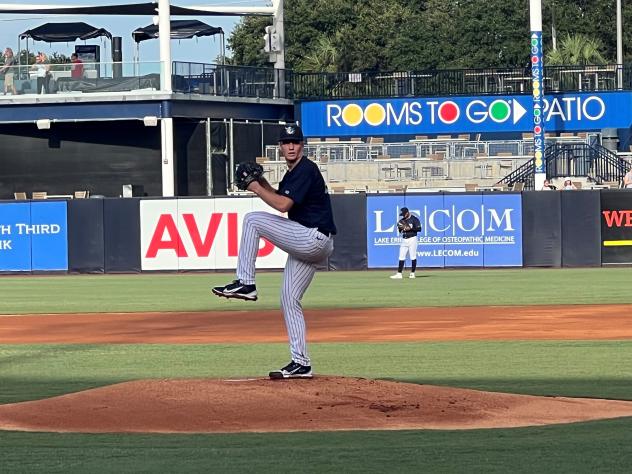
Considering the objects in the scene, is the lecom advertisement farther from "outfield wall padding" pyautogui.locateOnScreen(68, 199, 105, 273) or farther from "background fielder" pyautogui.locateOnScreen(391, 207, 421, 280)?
"background fielder" pyautogui.locateOnScreen(391, 207, 421, 280)

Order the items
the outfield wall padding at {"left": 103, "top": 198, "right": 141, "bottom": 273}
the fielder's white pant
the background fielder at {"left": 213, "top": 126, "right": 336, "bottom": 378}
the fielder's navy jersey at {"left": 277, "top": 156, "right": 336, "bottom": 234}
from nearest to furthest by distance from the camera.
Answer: the background fielder at {"left": 213, "top": 126, "right": 336, "bottom": 378}, the fielder's navy jersey at {"left": 277, "top": 156, "right": 336, "bottom": 234}, the fielder's white pant, the outfield wall padding at {"left": 103, "top": 198, "right": 141, "bottom": 273}

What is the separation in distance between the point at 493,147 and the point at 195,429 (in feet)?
108

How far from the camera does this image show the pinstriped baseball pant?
9.76 metres

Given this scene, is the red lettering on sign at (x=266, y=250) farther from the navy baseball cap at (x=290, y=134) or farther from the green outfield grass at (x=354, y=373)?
the navy baseball cap at (x=290, y=134)

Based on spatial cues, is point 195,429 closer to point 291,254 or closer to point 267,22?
point 291,254

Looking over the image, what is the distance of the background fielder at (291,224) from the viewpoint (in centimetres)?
970

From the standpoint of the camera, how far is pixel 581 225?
107 feet

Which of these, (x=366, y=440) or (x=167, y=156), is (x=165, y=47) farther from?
(x=366, y=440)

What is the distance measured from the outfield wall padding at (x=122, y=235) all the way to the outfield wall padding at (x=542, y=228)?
9919mm

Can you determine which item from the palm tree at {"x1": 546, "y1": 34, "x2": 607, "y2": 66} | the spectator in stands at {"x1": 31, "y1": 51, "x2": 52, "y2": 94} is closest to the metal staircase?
the spectator in stands at {"x1": 31, "y1": 51, "x2": 52, "y2": 94}

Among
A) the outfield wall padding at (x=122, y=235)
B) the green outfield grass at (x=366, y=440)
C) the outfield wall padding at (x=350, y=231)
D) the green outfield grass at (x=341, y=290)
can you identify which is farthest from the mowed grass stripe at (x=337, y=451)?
the outfield wall padding at (x=122, y=235)

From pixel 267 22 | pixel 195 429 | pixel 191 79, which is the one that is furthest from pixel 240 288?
pixel 267 22

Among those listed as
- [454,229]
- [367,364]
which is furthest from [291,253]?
[454,229]

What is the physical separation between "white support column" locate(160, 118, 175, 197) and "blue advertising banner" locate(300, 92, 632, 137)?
5.32m
